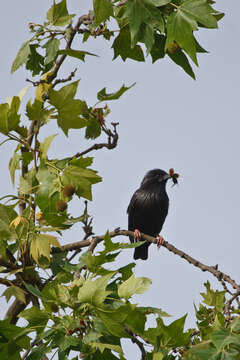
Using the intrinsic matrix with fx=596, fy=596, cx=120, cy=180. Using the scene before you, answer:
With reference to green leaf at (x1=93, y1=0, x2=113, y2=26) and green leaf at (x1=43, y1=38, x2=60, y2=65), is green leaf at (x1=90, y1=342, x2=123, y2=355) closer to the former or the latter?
green leaf at (x1=93, y1=0, x2=113, y2=26)

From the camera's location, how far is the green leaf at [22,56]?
3.67m

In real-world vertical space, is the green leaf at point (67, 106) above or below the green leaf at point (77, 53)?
below

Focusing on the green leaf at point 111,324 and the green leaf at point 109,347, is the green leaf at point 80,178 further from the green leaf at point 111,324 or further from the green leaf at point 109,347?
the green leaf at point 109,347

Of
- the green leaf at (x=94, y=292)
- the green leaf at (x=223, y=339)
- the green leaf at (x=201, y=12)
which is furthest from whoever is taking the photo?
the green leaf at (x=201, y=12)

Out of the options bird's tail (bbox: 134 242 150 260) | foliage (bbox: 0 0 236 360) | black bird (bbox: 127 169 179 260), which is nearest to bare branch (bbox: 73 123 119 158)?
foliage (bbox: 0 0 236 360)

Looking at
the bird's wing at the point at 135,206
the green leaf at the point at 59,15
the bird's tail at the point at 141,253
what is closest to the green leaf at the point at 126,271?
the green leaf at the point at 59,15

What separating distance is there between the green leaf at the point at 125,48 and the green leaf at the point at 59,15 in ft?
1.14

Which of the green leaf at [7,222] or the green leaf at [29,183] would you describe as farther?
the green leaf at [29,183]

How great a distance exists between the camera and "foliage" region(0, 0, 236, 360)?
9.17 ft

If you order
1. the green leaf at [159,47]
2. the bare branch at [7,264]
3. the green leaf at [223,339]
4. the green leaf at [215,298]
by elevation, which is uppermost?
the green leaf at [159,47]

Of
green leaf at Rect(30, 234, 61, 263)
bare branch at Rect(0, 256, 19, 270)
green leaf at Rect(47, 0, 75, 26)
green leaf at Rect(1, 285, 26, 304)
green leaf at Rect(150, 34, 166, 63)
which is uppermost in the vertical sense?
green leaf at Rect(47, 0, 75, 26)

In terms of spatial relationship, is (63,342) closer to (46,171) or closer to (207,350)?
(207,350)

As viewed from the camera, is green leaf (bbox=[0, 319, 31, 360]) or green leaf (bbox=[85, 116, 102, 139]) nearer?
green leaf (bbox=[0, 319, 31, 360])

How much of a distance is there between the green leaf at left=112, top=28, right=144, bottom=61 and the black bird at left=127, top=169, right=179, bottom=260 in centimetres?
507
